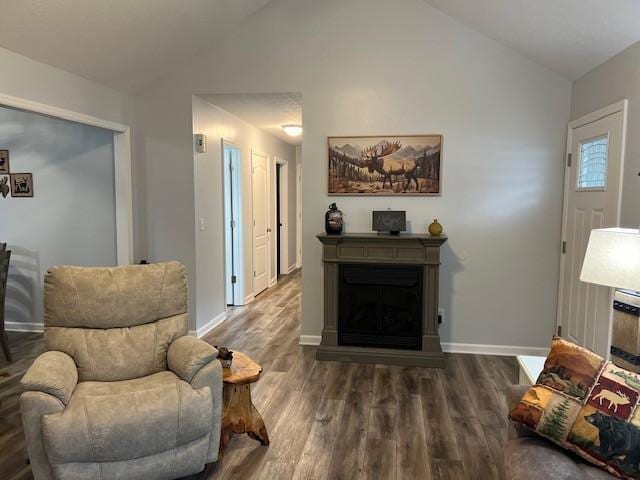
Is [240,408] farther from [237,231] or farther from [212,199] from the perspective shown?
[237,231]

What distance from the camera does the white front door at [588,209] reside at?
3.01 metres

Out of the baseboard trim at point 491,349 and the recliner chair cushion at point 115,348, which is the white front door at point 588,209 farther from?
the recliner chair cushion at point 115,348

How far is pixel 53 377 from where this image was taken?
6.82 ft

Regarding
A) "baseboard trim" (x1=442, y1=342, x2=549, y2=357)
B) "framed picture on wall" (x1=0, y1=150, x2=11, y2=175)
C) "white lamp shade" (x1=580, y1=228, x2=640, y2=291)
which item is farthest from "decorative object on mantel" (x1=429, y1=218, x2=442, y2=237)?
"framed picture on wall" (x1=0, y1=150, x2=11, y2=175)

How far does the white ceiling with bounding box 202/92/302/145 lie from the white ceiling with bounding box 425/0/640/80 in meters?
1.58

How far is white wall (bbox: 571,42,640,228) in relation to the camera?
8.92 ft

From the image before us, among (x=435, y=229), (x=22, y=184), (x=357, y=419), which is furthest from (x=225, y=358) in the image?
(x=22, y=184)

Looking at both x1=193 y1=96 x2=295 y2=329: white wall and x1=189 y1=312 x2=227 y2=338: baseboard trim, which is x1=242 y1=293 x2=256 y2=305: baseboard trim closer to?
x1=193 y1=96 x2=295 y2=329: white wall

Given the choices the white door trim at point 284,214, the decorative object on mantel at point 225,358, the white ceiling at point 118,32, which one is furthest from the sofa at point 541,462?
the white door trim at point 284,214

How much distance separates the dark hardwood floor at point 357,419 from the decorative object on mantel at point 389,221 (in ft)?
4.01

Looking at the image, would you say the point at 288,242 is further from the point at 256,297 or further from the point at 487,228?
the point at 487,228

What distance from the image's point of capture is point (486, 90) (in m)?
3.99

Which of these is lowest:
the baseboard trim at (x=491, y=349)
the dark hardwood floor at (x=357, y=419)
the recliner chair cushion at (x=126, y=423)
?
the dark hardwood floor at (x=357, y=419)

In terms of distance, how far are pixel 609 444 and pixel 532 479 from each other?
289 millimetres
